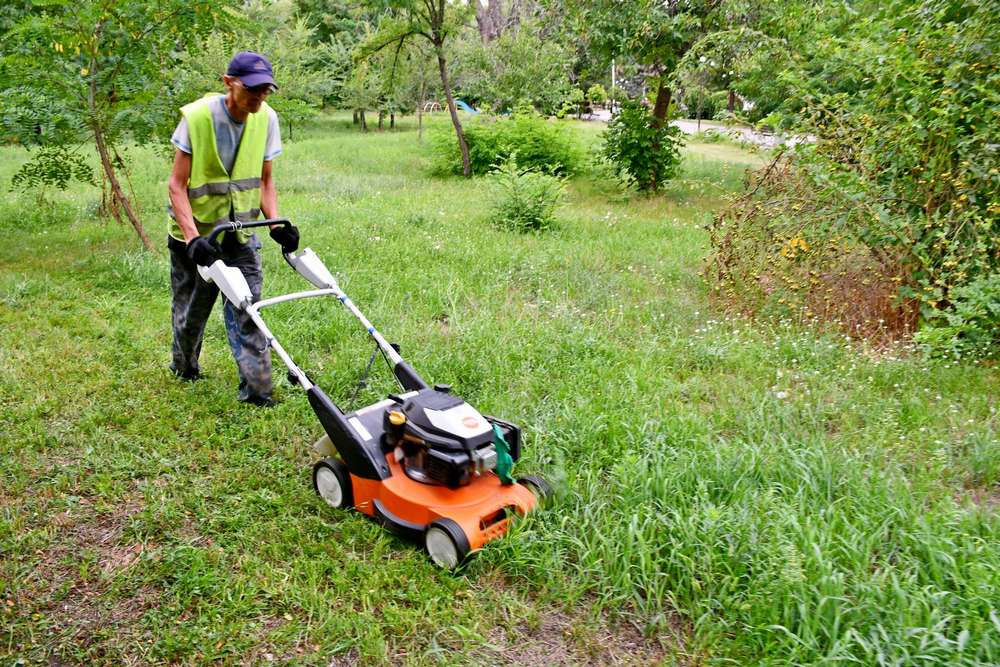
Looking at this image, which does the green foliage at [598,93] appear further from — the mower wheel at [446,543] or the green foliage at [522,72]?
the mower wheel at [446,543]

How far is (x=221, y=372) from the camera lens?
206 inches

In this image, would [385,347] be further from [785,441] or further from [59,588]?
[785,441]

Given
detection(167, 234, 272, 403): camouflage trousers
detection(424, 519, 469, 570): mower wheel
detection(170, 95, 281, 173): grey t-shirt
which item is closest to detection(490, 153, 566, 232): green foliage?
detection(167, 234, 272, 403): camouflage trousers

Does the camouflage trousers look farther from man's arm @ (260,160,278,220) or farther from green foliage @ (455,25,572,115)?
green foliage @ (455,25,572,115)

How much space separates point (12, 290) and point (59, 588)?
4.71m

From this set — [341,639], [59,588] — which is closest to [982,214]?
[341,639]

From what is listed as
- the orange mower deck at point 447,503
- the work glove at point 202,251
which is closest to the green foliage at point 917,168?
the orange mower deck at point 447,503

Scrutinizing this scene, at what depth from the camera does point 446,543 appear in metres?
3.24

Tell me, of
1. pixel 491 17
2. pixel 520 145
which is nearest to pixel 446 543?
pixel 520 145

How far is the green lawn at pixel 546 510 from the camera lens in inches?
112

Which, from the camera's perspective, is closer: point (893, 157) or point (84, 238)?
point (893, 157)

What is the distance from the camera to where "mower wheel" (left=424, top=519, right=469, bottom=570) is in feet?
10.4

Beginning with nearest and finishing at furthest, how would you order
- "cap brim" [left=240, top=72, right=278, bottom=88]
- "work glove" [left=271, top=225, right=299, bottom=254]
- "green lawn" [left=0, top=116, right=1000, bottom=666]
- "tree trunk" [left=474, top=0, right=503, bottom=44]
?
"green lawn" [left=0, top=116, right=1000, bottom=666], "cap brim" [left=240, top=72, right=278, bottom=88], "work glove" [left=271, top=225, right=299, bottom=254], "tree trunk" [left=474, top=0, right=503, bottom=44]

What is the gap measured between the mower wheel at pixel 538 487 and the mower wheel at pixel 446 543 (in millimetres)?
492
